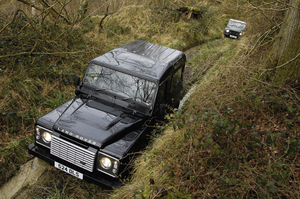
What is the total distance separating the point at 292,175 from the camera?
296 centimetres

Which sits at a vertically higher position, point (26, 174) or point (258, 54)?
point (258, 54)

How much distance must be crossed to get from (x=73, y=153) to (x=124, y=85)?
4.84ft

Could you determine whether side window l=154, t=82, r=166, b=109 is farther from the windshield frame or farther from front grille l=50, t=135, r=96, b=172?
front grille l=50, t=135, r=96, b=172

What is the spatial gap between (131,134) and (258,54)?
4.51 metres

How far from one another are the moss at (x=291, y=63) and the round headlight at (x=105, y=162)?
342cm

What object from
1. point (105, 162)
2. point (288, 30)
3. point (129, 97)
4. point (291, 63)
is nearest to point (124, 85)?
point (129, 97)

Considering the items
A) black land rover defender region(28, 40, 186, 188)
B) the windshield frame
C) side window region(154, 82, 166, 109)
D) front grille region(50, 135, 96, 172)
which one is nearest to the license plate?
black land rover defender region(28, 40, 186, 188)

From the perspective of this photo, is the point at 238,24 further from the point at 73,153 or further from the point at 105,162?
the point at 73,153

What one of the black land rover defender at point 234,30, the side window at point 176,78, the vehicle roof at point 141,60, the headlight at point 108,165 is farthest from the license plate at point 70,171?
the black land rover defender at point 234,30

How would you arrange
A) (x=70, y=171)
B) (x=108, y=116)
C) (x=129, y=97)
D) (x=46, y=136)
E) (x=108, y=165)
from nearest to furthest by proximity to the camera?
1. (x=108, y=165)
2. (x=70, y=171)
3. (x=46, y=136)
4. (x=108, y=116)
5. (x=129, y=97)

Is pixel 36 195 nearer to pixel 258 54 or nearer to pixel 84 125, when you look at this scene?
pixel 84 125

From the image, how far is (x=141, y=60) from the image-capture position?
15.0ft

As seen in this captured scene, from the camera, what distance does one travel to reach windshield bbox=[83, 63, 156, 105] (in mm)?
4012

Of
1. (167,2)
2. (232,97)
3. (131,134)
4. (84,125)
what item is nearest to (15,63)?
(84,125)
